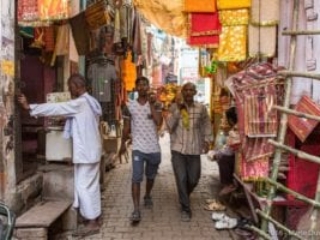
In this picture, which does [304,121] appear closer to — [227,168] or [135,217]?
[135,217]

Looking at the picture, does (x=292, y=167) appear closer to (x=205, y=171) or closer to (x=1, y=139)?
(x=1, y=139)

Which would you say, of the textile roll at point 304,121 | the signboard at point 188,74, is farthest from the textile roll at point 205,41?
the signboard at point 188,74

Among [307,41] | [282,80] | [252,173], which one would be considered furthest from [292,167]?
[307,41]

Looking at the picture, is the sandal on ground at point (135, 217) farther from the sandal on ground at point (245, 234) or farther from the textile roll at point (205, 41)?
the textile roll at point (205, 41)

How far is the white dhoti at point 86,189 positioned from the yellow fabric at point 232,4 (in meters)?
2.49

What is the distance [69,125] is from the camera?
6203mm

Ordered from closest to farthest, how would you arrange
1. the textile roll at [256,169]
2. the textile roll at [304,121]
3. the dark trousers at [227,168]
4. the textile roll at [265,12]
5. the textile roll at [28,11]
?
the textile roll at [304,121] → the textile roll at [256,169] → the textile roll at [265,12] → the textile roll at [28,11] → the dark trousers at [227,168]

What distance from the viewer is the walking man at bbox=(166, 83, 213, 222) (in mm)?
6930

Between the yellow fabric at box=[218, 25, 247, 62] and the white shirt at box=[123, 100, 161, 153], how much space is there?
5.55 feet

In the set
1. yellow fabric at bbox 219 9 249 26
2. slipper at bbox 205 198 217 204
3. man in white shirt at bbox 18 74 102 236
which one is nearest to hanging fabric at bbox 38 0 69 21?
man in white shirt at bbox 18 74 102 236

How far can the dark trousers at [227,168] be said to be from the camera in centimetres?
785

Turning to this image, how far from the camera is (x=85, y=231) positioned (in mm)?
6215

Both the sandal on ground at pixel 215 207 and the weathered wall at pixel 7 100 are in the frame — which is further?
the sandal on ground at pixel 215 207

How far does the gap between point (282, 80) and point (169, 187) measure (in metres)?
4.63
